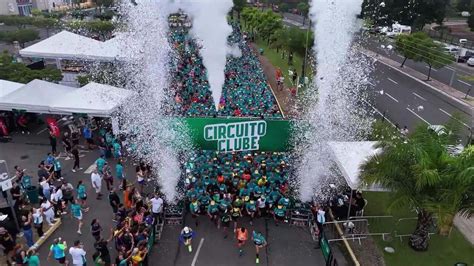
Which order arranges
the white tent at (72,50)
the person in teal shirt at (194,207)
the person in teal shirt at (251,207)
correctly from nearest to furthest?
the person in teal shirt at (194,207)
the person in teal shirt at (251,207)
the white tent at (72,50)

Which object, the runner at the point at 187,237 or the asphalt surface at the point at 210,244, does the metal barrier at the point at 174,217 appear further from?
the runner at the point at 187,237

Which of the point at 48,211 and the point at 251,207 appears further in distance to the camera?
the point at 251,207

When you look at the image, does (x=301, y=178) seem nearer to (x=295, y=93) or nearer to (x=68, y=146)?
(x=68, y=146)

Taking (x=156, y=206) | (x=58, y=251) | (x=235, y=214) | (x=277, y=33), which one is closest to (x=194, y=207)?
(x=156, y=206)

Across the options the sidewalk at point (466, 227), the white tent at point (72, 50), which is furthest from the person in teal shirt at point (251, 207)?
the white tent at point (72, 50)

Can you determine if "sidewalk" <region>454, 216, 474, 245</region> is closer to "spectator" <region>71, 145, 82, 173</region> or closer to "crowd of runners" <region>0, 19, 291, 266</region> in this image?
"crowd of runners" <region>0, 19, 291, 266</region>

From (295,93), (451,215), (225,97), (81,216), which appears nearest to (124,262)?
(81,216)

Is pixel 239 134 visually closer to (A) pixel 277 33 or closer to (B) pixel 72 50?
(B) pixel 72 50
